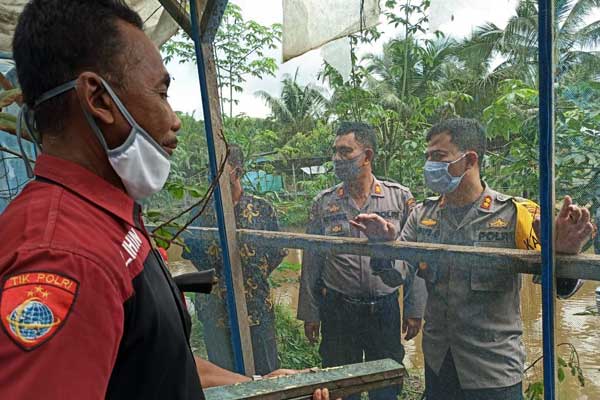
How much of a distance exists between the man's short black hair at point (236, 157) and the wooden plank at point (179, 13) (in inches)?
29.7

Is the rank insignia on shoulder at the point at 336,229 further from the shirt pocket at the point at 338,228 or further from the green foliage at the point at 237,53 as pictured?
the green foliage at the point at 237,53

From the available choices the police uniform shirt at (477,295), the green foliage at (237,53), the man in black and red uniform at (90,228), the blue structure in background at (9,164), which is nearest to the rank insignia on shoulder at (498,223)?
the police uniform shirt at (477,295)

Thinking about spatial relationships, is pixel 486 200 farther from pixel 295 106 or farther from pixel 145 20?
pixel 145 20

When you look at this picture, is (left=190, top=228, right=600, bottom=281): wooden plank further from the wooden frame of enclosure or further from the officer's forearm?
the officer's forearm

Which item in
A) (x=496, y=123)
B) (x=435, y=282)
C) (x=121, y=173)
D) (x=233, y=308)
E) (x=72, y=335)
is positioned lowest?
(x=233, y=308)

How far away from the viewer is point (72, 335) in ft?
2.38

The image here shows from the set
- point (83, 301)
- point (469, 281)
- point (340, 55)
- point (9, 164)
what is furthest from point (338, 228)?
point (9, 164)

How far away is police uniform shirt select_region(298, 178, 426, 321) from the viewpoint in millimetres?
2602

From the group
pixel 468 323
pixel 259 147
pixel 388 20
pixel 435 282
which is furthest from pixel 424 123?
pixel 259 147

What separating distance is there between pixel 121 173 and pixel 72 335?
396 mm

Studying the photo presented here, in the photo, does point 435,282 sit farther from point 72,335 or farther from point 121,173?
point 72,335

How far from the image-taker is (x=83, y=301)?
0.75 meters

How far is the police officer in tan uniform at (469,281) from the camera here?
221 centimetres

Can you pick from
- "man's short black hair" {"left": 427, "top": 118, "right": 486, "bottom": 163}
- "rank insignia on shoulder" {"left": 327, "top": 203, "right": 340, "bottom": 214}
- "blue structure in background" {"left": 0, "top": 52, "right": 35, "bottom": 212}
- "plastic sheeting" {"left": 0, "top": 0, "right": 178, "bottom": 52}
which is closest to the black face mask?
"rank insignia on shoulder" {"left": 327, "top": 203, "right": 340, "bottom": 214}
